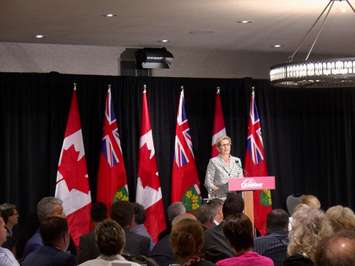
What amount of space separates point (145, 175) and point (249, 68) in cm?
230

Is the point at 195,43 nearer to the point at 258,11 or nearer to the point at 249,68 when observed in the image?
the point at 249,68

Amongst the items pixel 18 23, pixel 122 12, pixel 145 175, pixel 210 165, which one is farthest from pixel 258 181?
pixel 18 23

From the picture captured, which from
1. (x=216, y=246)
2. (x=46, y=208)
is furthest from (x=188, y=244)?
(x=46, y=208)

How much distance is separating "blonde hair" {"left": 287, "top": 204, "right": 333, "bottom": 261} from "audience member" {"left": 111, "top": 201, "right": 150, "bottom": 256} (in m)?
1.30

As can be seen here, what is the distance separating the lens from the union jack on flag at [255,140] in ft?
33.1

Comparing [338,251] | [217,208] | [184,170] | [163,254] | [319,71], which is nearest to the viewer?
[338,251]

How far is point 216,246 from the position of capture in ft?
17.4

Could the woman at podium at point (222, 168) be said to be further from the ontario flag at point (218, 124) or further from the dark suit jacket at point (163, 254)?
the dark suit jacket at point (163, 254)

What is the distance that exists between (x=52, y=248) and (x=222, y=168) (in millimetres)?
4787

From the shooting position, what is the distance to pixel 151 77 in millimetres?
9891

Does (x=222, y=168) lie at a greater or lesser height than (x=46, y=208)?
greater

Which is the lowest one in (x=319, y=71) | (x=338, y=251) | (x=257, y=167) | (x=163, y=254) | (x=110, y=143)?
(x=163, y=254)

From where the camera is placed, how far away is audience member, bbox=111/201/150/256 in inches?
209

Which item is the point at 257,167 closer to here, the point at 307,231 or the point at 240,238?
the point at 240,238
